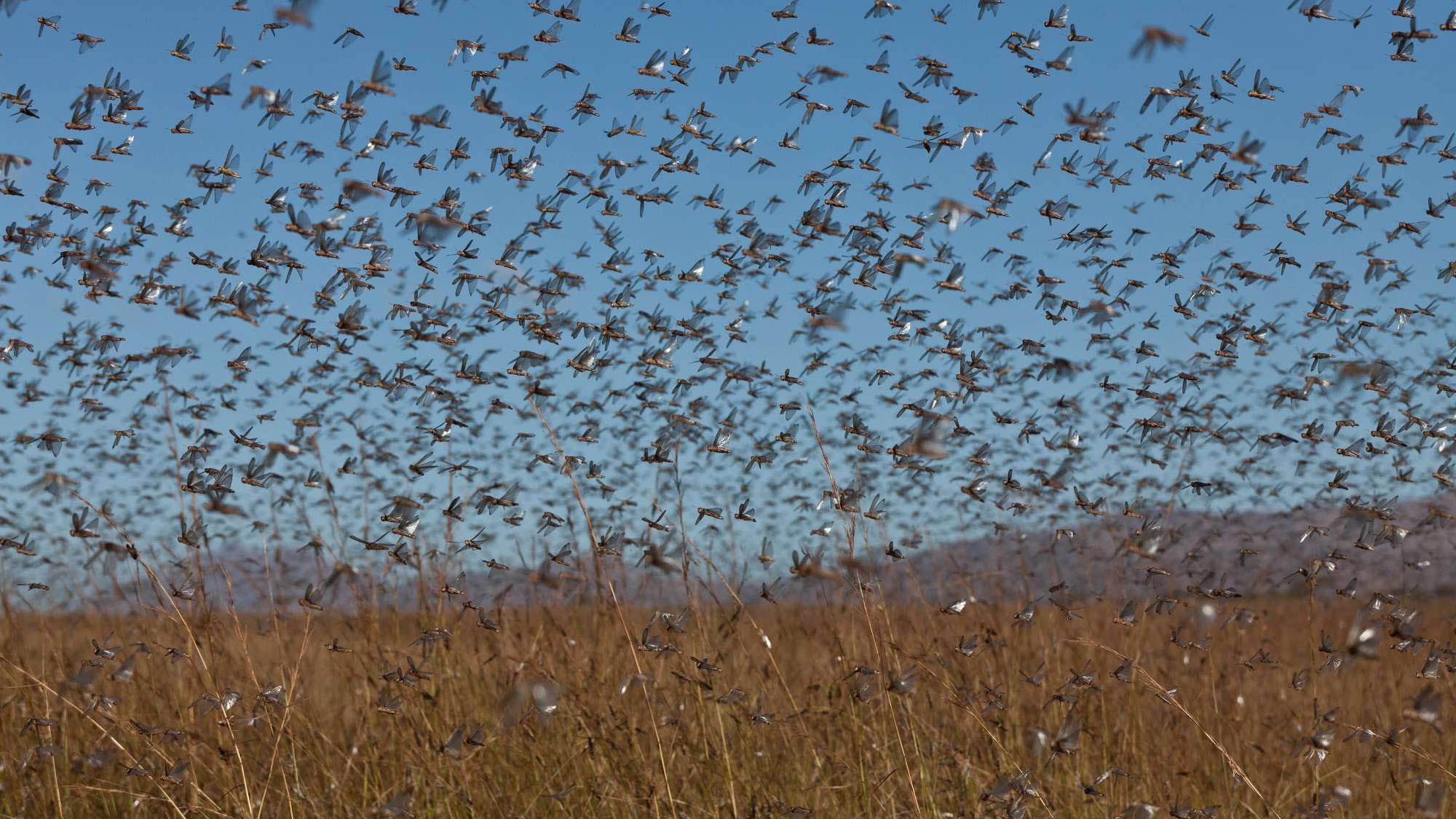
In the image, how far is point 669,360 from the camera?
559cm

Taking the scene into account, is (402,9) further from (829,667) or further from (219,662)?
(829,667)

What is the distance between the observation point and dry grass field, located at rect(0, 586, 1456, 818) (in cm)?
400

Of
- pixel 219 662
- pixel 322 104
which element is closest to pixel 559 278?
pixel 322 104

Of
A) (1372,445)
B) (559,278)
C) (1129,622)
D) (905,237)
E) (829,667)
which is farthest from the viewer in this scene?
(829,667)

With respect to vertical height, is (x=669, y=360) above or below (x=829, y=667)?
above

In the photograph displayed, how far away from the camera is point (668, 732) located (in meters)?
5.06

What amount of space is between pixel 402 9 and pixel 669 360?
2.33 meters

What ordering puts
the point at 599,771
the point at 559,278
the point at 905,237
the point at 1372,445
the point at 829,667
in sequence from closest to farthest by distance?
the point at 599,771, the point at 1372,445, the point at 905,237, the point at 559,278, the point at 829,667

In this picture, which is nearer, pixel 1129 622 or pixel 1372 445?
pixel 1129 622

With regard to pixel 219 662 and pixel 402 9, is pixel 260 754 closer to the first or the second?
pixel 219 662

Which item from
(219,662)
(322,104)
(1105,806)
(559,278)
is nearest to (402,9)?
(322,104)

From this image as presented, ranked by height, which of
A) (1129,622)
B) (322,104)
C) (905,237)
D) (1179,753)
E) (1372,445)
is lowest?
(1179,753)

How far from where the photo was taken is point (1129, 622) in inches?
150

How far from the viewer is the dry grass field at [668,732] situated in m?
4.00
